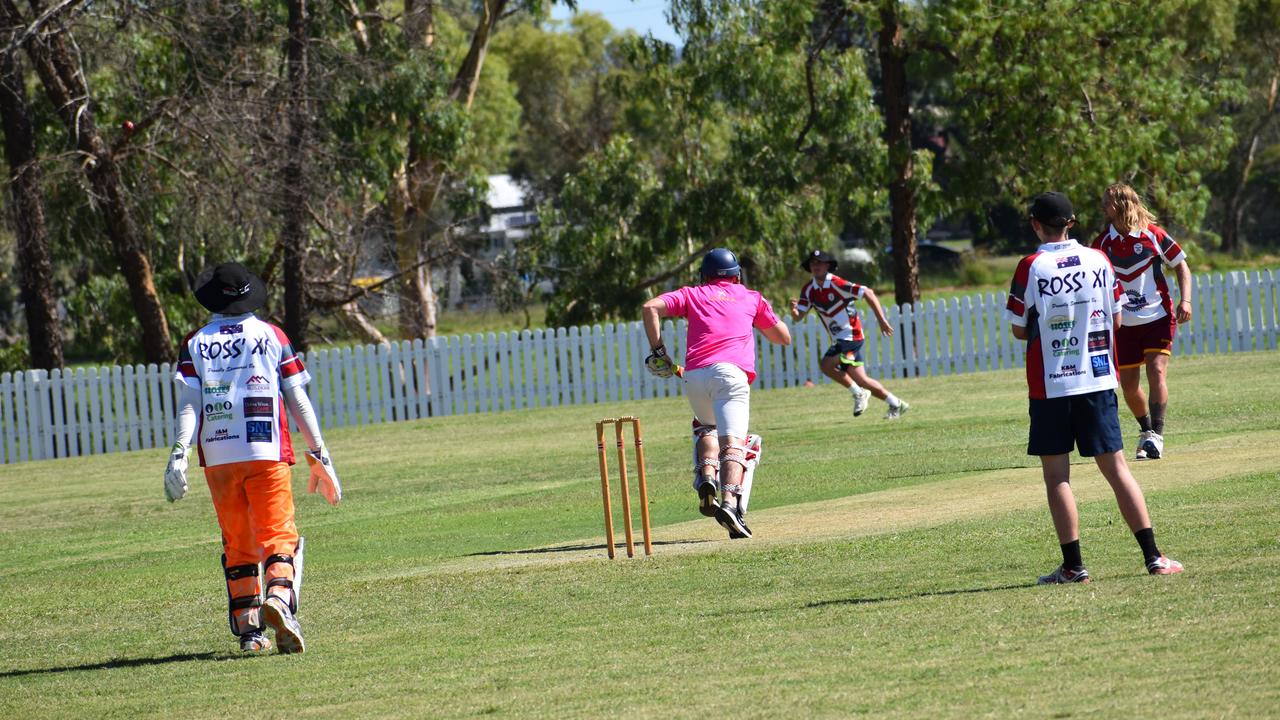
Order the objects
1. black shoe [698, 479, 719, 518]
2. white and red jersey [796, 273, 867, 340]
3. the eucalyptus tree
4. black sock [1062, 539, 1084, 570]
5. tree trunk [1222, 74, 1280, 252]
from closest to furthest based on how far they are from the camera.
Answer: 1. black sock [1062, 539, 1084, 570]
2. black shoe [698, 479, 719, 518]
3. white and red jersey [796, 273, 867, 340]
4. the eucalyptus tree
5. tree trunk [1222, 74, 1280, 252]

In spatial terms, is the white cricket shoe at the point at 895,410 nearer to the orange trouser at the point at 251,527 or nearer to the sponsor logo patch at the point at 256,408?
the orange trouser at the point at 251,527

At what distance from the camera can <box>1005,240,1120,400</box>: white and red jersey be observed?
798cm

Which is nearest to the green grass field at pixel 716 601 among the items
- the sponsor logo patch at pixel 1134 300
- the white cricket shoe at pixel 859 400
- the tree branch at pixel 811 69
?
the sponsor logo patch at pixel 1134 300

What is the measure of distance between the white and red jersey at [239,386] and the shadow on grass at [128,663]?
0.96 m

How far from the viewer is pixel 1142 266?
40.7 ft

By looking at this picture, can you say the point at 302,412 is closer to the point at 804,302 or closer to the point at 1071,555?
the point at 1071,555

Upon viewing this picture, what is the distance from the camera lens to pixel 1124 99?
3159 centimetres

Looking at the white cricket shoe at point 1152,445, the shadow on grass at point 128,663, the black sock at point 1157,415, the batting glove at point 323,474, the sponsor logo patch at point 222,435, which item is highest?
the sponsor logo patch at point 222,435

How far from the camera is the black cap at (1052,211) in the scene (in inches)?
317

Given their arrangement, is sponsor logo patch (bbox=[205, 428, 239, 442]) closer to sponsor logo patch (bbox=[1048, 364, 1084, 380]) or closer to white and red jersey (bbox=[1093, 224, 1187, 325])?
sponsor logo patch (bbox=[1048, 364, 1084, 380])

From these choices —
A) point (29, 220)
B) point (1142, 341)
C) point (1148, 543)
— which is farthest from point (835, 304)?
point (29, 220)

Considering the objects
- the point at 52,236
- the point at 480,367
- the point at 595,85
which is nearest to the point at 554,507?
the point at 480,367

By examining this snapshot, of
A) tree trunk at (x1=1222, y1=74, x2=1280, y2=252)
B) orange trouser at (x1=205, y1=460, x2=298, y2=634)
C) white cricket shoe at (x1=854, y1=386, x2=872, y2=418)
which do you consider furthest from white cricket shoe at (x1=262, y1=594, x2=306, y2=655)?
tree trunk at (x1=1222, y1=74, x2=1280, y2=252)

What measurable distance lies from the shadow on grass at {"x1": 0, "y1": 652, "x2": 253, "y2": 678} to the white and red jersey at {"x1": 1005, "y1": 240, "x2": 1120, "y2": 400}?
4162 mm
